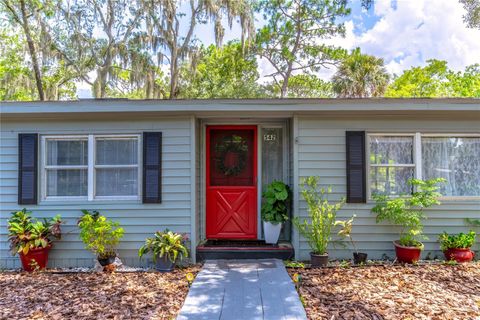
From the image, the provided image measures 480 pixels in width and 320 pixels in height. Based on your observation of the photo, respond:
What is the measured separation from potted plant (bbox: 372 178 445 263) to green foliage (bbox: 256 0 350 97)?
10.8 m

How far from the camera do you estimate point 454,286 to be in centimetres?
356

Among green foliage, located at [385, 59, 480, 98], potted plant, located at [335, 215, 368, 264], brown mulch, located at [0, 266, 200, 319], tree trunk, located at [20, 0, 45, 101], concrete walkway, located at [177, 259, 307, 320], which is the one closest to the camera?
concrete walkway, located at [177, 259, 307, 320]

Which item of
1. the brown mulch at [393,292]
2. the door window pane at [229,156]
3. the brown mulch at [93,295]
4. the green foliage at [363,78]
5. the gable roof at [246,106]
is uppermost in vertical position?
the green foliage at [363,78]

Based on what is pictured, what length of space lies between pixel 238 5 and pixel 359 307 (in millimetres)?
11424

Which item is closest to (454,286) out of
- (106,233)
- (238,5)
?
(106,233)

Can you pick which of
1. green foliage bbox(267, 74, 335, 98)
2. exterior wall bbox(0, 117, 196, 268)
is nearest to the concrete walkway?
exterior wall bbox(0, 117, 196, 268)

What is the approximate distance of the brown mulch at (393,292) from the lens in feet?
9.58

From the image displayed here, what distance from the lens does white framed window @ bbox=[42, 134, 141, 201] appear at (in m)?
4.65

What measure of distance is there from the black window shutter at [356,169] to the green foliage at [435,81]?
49.4 feet

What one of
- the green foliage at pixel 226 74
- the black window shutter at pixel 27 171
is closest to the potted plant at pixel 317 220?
the black window shutter at pixel 27 171

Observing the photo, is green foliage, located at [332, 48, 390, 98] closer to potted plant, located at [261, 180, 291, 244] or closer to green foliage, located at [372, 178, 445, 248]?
green foliage, located at [372, 178, 445, 248]

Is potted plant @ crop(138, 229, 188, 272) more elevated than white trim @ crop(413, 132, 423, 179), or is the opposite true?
white trim @ crop(413, 132, 423, 179)

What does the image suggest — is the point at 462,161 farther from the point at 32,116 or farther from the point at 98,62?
the point at 98,62

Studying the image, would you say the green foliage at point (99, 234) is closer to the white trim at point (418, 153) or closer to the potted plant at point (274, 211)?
the potted plant at point (274, 211)
